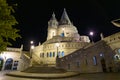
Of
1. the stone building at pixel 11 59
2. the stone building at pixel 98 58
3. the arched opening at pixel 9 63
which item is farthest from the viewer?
the arched opening at pixel 9 63

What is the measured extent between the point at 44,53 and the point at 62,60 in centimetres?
1164

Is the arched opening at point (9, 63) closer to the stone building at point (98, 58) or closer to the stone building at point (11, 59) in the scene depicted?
the stone building at point (11, 59)

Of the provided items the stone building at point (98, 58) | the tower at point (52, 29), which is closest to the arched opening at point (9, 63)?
the stone building at point (98, 58)

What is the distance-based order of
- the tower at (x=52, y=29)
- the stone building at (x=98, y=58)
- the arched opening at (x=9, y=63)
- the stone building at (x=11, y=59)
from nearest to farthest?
the stone building at (x=98, y=58) → the stone building at (x=11, y=59) → the arched opening at (x=9, y=63) → the tower at (x=52, y=29)

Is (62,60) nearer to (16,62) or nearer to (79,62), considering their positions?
(79,62)

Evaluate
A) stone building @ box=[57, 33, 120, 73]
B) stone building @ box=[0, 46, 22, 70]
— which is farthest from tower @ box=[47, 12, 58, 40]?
stone building @ box=[57, 33, 120, 73]

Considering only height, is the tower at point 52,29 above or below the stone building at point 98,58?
above

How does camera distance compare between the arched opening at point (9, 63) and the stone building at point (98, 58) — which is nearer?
the stone building at point (98, 58)

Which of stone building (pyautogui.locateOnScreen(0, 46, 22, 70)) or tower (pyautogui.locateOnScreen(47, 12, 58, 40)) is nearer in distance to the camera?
stone building (pyautogui.locateOnScreen(0, 46, 22, 70))

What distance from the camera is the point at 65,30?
153ft

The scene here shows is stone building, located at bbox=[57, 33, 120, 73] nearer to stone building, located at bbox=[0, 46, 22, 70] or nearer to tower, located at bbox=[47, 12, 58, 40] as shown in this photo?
stone building, located at bbox=[0, 46, 22, 70]

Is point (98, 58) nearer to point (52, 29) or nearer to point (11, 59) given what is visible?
point (11, 59)

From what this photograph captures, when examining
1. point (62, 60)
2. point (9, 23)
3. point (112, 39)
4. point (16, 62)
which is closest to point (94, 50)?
point (112, 39)

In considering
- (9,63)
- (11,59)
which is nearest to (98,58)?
(11,59)
